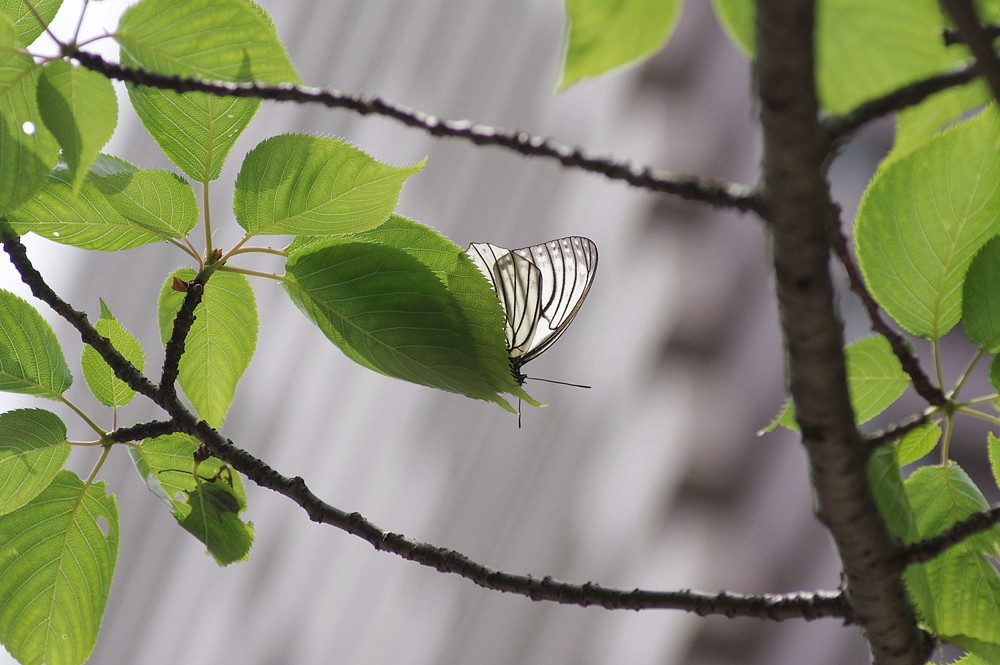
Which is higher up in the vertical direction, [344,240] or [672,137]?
[672,137]

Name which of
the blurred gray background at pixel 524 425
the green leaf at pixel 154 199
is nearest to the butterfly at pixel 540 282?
the green leaf at pixel 154 199

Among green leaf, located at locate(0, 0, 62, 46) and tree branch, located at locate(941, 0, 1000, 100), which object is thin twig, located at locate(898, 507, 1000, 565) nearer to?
tree branch, located at locate(941, 0, 1000, 100)

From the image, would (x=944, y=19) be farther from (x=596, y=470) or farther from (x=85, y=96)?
(x=596, y=470)

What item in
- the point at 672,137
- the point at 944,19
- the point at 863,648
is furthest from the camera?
the point at 672,137

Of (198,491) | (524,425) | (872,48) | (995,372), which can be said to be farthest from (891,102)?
(524,425)

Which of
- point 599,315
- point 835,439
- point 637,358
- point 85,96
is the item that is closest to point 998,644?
point 835,439

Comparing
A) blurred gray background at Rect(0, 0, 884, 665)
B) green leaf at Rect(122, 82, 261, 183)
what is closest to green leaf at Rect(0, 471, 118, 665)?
green leaf at Rect(122, 82, 261, 183)
